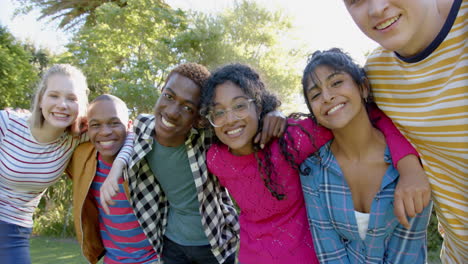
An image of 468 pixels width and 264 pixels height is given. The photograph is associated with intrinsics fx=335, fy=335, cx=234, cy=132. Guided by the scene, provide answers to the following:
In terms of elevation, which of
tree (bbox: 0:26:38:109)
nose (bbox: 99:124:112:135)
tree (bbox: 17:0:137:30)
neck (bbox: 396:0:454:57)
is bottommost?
nose (bbox: 99:124:112:135)

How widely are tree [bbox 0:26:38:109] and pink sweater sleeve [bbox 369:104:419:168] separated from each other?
10.5m

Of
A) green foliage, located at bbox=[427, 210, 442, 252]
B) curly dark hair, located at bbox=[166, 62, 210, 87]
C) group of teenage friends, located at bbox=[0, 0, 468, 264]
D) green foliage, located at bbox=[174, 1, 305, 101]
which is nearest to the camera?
group of teenage friends, located at bbox=[0, 0, 468, 264]

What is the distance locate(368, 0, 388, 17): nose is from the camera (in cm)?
153

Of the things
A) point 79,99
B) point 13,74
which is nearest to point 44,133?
point 79,99

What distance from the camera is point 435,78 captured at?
5.07 feet

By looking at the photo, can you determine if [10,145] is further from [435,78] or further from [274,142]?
[435,78]

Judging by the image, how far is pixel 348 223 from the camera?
185 centimetres

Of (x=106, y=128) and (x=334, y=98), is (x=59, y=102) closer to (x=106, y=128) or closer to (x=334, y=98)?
(x=106, y=128)

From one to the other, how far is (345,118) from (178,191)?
4.64ft

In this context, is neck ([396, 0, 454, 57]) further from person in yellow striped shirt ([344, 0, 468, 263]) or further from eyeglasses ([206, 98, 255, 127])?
eyeglasses ([206, 98, 255, 127])

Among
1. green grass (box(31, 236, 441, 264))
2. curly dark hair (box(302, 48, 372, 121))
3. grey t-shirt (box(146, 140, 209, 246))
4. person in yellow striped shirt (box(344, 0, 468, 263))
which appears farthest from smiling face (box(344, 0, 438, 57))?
green grass (box(31, 236, 441, 264))

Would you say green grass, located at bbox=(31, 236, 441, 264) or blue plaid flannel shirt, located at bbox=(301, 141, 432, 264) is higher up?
blue plaid flannel shirt, located at bbox=(301, 141, 432, 264)

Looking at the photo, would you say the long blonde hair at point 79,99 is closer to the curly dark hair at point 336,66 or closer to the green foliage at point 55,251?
A: the curly dark hair at point 336,66

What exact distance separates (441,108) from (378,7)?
545mm
